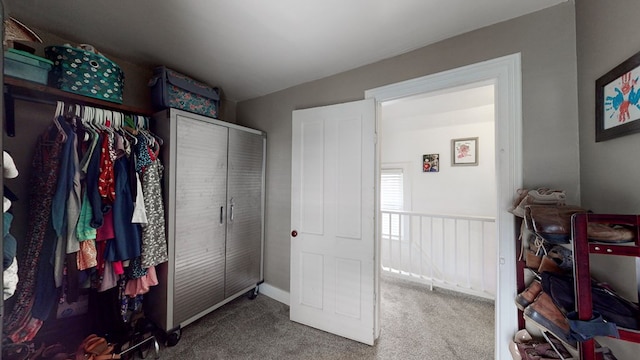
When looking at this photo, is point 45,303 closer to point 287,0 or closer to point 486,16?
point 287,0

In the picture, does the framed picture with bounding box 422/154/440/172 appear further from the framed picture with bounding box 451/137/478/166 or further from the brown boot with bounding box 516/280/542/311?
the brown boot with bounding box 516/280/542/311

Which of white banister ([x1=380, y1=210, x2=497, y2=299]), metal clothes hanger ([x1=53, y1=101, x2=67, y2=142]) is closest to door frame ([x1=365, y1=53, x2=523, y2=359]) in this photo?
white banister ([x1=380, y1=210, x2=497, y2=299])

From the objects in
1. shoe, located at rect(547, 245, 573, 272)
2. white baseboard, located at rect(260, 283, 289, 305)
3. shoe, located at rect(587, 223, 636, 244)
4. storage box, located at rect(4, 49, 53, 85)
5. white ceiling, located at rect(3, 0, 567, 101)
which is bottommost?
white baseboard, located at rect(260, 283, 289, 305)

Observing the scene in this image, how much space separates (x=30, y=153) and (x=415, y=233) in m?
4.28

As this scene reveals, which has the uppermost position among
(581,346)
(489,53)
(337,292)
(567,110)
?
(489,53)

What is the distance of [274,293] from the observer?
2549 mm

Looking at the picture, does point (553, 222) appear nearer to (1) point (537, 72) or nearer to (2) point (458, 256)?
(1) point (537, 72)

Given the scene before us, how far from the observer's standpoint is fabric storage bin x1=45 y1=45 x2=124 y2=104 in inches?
55.6

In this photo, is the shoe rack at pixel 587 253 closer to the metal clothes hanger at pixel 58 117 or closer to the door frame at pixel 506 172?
the door frame at pixel 506 172

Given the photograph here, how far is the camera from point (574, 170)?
122 centimetres

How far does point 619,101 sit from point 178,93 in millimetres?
2699

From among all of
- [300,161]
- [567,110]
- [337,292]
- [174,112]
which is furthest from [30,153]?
[567,110]

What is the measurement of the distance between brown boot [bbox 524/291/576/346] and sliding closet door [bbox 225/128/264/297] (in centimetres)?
226

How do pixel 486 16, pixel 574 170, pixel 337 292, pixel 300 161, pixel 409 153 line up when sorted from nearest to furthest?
pixel 574 170
pixel 486 16
pixel 337 292
pixel 300 161
pixel 409 153
